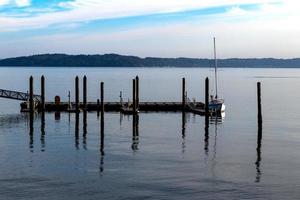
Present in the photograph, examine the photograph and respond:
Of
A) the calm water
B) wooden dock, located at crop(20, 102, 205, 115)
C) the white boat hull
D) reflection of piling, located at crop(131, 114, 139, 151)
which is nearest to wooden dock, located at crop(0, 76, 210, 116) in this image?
wooden dock, located at crop(20, 102, 205, 115)

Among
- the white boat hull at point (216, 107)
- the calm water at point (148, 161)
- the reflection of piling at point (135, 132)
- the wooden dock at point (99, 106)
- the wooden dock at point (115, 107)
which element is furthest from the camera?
the white boat hull at point (216, 107)

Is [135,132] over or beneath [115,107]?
beneath

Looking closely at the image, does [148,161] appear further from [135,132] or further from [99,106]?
[99,106]

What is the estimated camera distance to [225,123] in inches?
2520

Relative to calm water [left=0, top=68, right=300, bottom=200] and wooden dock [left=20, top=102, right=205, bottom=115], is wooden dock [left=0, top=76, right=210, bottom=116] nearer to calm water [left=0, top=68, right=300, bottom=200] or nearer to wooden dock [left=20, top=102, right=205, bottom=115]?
wooden dock [left=20, top=102, right=205, bottom=115]

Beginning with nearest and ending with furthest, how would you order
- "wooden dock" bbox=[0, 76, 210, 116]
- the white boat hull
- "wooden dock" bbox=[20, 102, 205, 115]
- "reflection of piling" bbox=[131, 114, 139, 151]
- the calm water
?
the calm water < "reflection of piling" bbox=[131, 114, 139, 151] < "wooden dock" bbox=[0, 76, 210, 116] < "wooden dock" bbox=[20, 102, 205, 115] < the white boat hull

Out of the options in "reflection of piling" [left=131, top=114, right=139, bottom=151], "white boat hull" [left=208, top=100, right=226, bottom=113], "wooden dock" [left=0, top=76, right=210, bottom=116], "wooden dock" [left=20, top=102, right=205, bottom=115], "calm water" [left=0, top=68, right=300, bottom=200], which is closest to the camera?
"calm water" [left=0, top=68, right=300, bottom=200]

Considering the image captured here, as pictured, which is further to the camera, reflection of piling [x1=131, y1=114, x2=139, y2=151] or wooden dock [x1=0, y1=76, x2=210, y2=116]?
wooden dock [x1=0, y1=76, x2=210, y2=116]

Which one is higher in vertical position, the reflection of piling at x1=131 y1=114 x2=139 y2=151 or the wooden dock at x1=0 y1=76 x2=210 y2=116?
the wooden dock at x1=0 y1=76 x2=210 y2=116

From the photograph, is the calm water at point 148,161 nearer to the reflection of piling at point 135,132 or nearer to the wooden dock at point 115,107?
the reflection of piling at point 135,132

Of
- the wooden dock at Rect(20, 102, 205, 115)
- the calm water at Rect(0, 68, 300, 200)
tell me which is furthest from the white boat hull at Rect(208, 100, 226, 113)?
the calm water at Rect(0, 68, 300, 200)

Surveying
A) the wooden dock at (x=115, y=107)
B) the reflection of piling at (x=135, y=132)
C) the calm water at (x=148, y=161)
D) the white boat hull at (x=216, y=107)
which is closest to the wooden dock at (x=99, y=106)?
the wooden dock at (x=115, y=107)

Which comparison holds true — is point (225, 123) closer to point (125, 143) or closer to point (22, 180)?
point (125, 143)

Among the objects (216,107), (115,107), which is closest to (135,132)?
(115,107)
